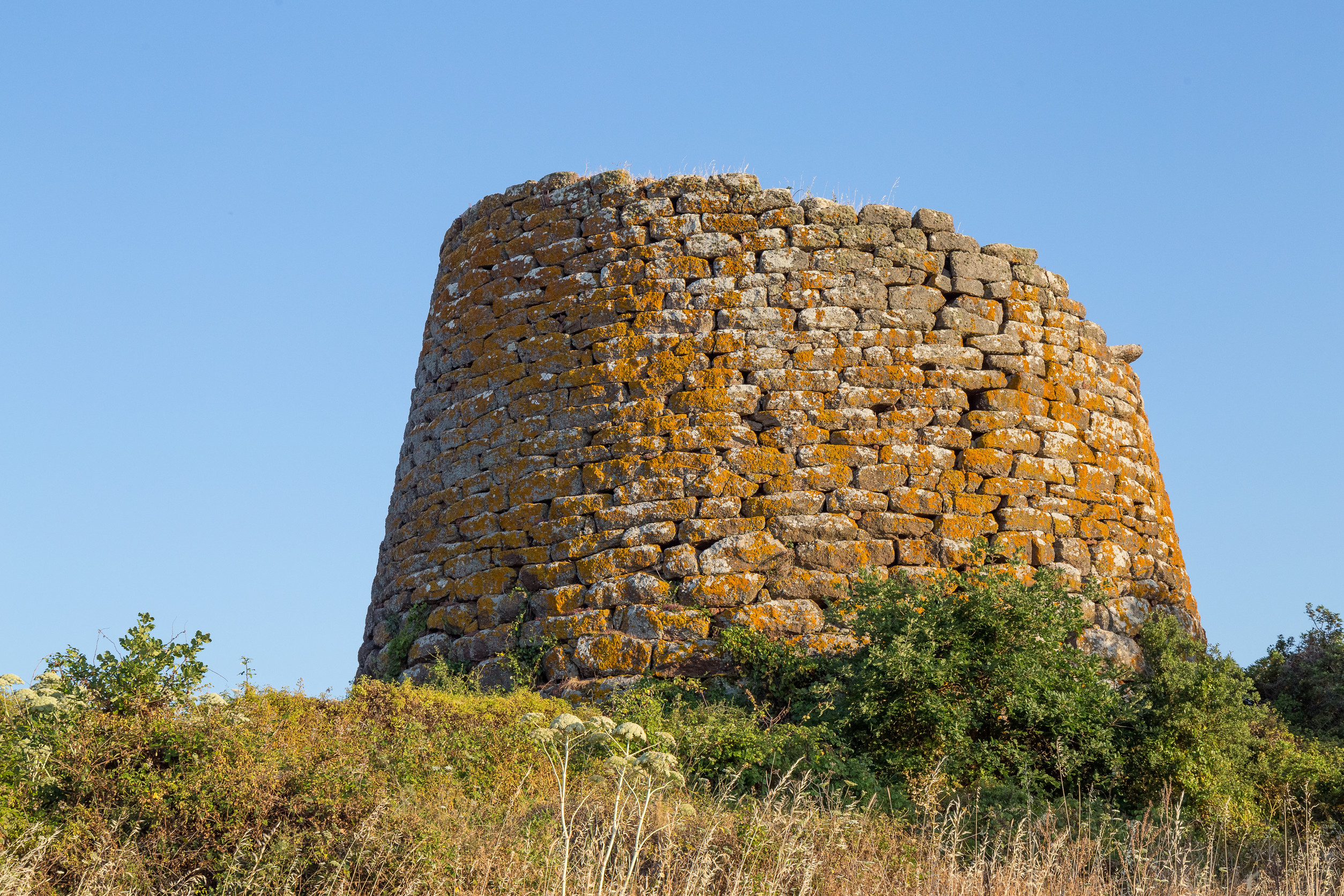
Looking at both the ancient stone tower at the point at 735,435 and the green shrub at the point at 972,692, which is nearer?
the green shrub at the point at 972,692

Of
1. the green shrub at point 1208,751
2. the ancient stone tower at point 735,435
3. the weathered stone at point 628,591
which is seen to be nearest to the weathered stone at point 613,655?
the ancient stone tower at point 735,435

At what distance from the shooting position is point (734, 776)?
20.3 ft

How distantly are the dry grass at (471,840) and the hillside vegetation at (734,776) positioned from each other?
0.05 feet

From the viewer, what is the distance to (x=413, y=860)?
461 centimetres

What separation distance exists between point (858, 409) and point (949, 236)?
1615mm

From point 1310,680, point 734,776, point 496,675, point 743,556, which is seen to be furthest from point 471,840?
point 1310,680

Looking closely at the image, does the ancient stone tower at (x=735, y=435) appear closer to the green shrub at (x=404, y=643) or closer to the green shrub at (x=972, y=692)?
the green shrub at (x=404, y=643)

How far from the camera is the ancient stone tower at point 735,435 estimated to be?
25.7ft

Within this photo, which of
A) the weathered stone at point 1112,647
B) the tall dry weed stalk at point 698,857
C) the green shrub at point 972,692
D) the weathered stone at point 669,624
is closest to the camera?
the tall dry weed stalk at point 698,857

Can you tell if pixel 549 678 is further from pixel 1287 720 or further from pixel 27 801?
pixel 1287 720

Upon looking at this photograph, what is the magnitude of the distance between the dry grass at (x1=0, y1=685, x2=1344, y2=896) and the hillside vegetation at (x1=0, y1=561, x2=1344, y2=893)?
0.05 feet

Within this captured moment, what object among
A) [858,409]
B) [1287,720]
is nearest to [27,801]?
[858,409]

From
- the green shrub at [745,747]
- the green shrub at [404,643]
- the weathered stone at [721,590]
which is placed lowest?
the green shrub at [745,747]

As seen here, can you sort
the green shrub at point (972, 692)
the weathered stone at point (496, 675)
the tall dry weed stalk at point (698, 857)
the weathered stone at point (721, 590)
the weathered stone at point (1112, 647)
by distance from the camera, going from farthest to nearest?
the weathered stone at point (1112, 647)
the weathered stone at point (496, 675)
the weathered stone at point (721, 590)
the green shrub at point (972, 692)
the tall dry weed stalk at point (698, 857)
